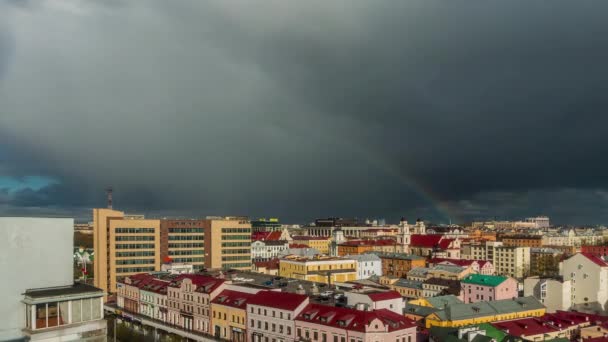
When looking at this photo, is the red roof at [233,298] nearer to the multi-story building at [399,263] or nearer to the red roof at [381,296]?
the red roof at [381,296]

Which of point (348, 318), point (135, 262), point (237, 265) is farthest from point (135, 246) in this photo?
point (348, 318)

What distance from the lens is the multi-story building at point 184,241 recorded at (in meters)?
132

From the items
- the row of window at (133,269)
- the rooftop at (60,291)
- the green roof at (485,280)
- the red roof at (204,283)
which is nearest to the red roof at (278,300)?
the red roof at (204,283)

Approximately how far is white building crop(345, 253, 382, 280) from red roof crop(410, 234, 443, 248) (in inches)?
1798

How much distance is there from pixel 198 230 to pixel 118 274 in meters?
24.3

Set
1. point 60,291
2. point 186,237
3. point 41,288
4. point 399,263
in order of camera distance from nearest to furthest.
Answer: point 41,288 < point 60,291 < point 186,237 < point 399,263

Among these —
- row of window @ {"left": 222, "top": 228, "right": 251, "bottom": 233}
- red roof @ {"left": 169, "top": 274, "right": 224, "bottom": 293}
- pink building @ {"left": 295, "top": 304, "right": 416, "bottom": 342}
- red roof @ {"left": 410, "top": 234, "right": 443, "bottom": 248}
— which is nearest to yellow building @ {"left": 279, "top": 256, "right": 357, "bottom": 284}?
row of window @ {"left": 222, "top": 228, "right": 251, "bottom": 233}

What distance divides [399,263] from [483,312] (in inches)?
2891

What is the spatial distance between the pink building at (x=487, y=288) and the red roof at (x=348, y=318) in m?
47.3

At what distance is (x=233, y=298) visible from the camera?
72.9 meters

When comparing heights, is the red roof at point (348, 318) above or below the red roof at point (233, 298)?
above

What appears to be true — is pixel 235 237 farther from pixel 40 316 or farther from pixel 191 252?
pixel 40 316

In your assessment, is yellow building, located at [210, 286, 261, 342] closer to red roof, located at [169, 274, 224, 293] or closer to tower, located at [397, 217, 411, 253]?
red roof, located at [169, 274, 224, 293]

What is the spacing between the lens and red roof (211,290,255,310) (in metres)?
70.6
